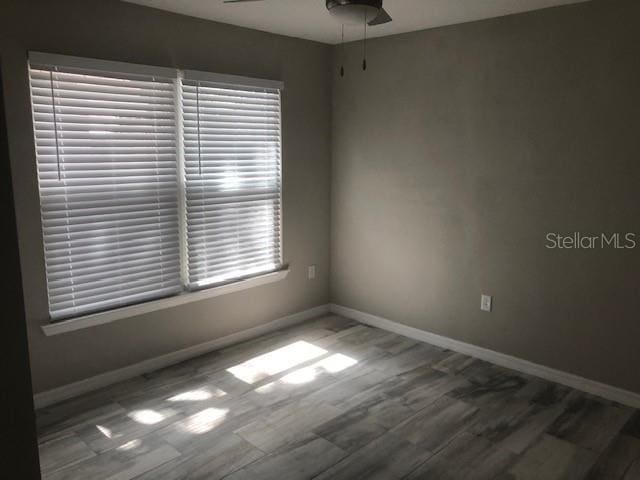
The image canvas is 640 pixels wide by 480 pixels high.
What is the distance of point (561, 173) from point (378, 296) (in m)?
1.75

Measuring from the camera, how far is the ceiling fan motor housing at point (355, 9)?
83.3 inches

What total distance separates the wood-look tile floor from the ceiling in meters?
2.30

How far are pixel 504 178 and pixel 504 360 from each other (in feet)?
4.06

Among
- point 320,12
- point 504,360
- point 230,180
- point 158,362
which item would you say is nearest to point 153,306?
point 158,362

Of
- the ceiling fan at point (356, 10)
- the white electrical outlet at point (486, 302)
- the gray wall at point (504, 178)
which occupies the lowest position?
the white electrical outlet at point (486, 302)

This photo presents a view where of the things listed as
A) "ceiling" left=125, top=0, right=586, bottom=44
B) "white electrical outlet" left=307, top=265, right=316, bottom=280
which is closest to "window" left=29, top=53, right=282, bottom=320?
"ceiling" left=125, top=0, right=586, bottom=44

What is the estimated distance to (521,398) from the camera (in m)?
3.13

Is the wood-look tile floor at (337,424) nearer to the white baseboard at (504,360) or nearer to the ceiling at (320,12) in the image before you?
the white baseboard at (504,360)

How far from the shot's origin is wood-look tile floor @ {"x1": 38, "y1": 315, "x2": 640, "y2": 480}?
247 centimetres

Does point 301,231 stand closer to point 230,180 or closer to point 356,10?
point 230,180

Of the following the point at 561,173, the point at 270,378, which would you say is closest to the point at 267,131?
the point at 270,378

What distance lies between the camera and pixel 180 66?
3352 mm

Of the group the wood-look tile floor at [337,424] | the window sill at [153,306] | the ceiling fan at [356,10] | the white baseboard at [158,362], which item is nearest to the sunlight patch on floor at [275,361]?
the wood-look tile floor at [337,424]

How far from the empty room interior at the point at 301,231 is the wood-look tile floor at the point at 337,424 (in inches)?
0.6
